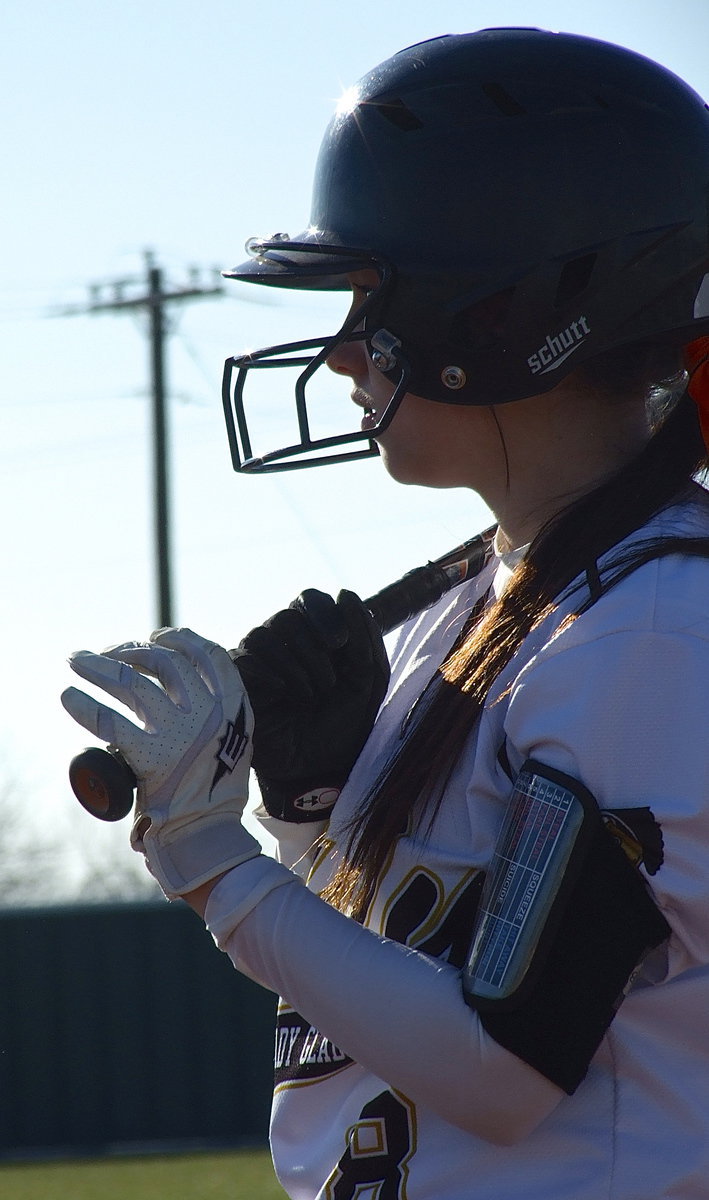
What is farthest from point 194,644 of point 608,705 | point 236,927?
point 608,705

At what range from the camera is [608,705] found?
176cm

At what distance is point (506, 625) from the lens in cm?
205

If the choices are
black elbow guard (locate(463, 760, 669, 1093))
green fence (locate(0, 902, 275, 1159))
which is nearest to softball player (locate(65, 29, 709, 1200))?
black elbow guard (locate(463, 760, 669, 1093))

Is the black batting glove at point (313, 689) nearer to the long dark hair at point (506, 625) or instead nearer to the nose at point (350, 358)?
the long dark hair at point (506, 625)

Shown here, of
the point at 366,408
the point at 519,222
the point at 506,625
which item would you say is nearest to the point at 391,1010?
the point at 506,625

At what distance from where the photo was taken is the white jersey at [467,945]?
1.74 meters

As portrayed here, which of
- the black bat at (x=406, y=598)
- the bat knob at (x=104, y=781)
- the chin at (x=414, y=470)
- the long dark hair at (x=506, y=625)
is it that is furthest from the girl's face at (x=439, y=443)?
the bat knob at (x=104, y=781)

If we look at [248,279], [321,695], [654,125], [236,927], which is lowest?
[236,927]

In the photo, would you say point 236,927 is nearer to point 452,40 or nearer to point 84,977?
point 452,40

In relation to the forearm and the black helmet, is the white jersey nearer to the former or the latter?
the forearm

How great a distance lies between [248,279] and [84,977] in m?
10.2

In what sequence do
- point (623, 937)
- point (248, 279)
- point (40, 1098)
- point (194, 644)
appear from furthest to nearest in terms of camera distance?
point (40, 1098)
point (248, 279)
point (194, 644)
point (623, 937)

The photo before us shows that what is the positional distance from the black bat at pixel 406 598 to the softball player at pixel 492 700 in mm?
47

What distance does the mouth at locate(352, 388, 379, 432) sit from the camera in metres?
2.28
